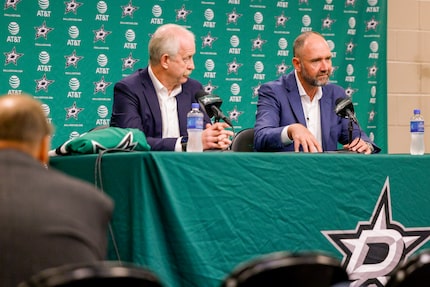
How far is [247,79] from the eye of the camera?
6.51m

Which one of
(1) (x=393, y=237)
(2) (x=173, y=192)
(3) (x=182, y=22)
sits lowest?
(1) (x=393, y=237)

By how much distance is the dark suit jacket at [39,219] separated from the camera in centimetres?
218

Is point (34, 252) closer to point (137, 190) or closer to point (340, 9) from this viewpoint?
point (137, 190)

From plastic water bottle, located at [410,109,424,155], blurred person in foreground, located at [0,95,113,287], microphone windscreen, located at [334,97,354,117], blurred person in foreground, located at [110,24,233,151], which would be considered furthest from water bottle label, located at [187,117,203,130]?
blurred person in foreground, located at [0,95,113,287]

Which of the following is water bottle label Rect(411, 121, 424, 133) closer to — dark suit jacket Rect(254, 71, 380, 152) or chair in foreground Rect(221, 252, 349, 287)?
dark suit jacket Rect(254, 71, 380, 152)

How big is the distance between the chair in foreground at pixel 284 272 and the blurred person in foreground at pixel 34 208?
0.46 meters

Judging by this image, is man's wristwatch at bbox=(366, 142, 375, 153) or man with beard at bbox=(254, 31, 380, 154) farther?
man with beard at bbox=(254, 31, 380, 154)

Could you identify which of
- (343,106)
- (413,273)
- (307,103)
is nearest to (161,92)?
(307,103)

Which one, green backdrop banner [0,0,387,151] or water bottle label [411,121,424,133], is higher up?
green backdrop banner [0,0,387,151]

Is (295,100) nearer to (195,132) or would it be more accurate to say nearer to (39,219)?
(195,132)

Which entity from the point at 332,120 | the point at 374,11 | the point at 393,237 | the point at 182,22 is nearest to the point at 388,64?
the point at 374,11

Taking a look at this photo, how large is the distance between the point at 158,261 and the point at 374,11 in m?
4.28

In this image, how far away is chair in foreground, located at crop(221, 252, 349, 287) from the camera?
6.44 feet

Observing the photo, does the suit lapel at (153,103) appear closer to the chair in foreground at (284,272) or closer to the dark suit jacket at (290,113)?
the dark suit jacket at (290,113)
